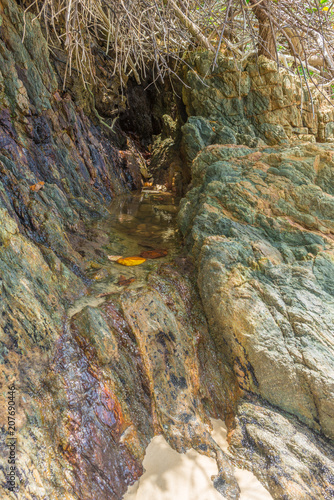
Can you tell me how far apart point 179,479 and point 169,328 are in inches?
44.8

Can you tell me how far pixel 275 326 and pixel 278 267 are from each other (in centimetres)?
64

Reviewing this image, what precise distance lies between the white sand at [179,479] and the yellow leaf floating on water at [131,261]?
180 centimetres

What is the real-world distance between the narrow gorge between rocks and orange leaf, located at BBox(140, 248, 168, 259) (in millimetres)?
26

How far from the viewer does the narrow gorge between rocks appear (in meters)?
2.00

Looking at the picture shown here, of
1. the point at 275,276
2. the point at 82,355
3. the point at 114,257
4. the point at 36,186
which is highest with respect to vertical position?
the point at 36,186

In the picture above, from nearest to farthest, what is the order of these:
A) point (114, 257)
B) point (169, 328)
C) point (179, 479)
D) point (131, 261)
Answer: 1. point (179, 479)
2. point (169, 328)
3. point (131, 261)
4. point (114, 257)

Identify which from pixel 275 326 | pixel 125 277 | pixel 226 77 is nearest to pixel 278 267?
pixel 275 326

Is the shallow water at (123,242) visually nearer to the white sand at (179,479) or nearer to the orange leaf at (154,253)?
the orange leaf at (154,253)

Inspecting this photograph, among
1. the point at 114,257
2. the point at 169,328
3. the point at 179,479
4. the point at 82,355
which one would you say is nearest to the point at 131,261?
the point at 114,257

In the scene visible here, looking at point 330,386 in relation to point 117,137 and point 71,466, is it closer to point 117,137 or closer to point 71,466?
point 71,466

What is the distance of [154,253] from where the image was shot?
379 centimetres

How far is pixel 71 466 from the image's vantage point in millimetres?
1869

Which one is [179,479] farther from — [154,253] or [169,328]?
[154,253]

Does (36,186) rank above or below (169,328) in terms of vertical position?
above
